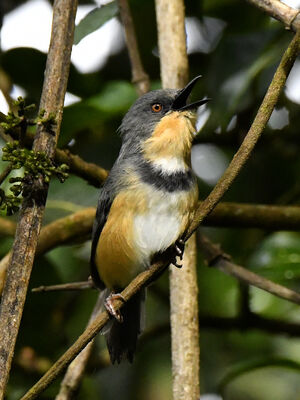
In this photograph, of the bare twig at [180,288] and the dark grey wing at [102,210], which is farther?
the dark grey wing at [102,210]

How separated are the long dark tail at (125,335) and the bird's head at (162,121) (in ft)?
3.45

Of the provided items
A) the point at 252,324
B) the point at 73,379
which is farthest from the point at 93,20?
the point at 252,324

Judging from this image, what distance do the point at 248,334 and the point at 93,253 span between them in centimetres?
157

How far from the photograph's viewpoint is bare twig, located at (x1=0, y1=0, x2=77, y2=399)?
2551 millimetres

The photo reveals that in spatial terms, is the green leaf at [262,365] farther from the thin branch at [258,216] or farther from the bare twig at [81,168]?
the bare twig at [81,168]

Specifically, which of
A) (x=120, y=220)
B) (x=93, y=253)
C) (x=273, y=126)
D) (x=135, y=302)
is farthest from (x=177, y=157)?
(x=273, y=126)

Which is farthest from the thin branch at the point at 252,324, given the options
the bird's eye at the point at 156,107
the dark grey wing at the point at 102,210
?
the bird's eye at the point at 156,107

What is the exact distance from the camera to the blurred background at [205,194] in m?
4.58

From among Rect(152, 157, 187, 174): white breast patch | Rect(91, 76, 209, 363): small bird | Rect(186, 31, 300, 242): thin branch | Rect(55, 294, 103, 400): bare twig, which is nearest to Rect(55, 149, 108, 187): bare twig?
Rect(91, 76, 209, 363): small bird

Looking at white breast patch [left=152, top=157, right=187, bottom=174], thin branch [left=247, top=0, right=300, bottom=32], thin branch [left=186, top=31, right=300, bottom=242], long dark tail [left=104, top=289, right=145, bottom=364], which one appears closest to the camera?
thin branch [left=186, top=31, right=300, bottom=242]

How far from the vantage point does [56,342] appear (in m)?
4.78

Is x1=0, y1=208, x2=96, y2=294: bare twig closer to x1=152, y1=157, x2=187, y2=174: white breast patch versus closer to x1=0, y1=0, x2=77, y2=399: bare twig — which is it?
x1=152, y1=157, x2=187, y2=174: white breast patch

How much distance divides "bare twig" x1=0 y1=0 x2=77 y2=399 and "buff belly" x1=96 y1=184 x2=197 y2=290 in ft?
2.92

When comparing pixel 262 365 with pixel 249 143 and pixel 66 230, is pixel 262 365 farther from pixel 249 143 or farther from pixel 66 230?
pixel 249 143
